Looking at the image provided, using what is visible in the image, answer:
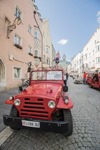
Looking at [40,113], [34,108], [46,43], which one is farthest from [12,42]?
[46,43]

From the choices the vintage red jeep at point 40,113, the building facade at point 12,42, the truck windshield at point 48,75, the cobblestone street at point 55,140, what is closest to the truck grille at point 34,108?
the vintage red jeep at point 40,113

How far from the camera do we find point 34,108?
351cm

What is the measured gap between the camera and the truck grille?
3.44 m

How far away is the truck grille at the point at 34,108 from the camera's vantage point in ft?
11.3

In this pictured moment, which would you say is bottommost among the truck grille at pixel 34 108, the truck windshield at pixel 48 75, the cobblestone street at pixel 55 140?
the cobblestone street at pixel 55 140

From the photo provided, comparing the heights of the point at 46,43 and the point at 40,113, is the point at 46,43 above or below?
above

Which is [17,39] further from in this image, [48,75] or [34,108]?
[34,108]

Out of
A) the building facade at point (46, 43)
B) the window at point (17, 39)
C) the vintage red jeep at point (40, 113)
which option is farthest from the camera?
the building facade at point (46, 43)

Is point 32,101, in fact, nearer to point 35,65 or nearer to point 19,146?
point 19,146

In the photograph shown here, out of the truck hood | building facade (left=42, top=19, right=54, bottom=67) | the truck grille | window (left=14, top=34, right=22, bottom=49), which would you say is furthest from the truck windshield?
building facade (left=42, top=19, right=54, bottom=67)

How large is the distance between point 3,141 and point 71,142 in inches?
67.6

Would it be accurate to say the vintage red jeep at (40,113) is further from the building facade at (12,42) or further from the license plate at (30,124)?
the building facade at (12,42)

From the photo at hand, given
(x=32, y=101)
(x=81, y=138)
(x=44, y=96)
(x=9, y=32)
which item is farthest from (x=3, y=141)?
(x=9, y=32)

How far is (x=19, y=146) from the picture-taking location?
3.30 meters
